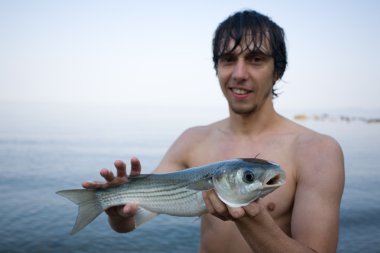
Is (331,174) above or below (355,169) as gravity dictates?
above

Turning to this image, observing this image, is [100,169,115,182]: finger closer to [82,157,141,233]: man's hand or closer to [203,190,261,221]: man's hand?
[82,157,141,233]: man's hand

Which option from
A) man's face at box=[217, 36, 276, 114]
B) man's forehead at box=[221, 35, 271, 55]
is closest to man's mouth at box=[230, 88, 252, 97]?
man's face at box=[217, 36, 276, 114]

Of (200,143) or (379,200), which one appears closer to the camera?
(200,143)

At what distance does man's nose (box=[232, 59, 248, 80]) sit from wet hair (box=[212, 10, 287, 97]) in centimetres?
15

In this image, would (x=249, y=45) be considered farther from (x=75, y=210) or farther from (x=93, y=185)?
(x=75, y=210)

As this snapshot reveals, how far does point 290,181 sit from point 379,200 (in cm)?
1104

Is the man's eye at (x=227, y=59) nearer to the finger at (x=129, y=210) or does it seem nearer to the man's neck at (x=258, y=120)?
the man's neck at (x=258, y=120)

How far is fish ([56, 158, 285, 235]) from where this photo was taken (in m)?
2.71

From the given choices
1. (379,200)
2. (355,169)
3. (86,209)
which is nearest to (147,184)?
(86,209)

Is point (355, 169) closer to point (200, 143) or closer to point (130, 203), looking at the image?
point (200, 143)

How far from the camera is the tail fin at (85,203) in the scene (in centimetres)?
360

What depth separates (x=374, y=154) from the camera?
2219cm

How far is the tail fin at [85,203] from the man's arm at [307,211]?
50.4 inches

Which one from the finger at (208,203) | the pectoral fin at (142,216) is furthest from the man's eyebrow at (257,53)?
the pectoral fin at (142,216)
